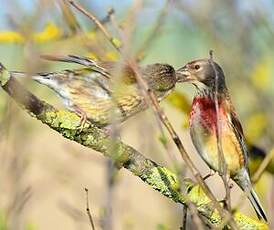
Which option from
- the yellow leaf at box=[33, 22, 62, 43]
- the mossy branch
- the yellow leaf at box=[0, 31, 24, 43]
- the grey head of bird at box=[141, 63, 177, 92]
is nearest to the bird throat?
the grey head of bird at box=[141, 63, 177, 92]

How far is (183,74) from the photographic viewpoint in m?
4.04

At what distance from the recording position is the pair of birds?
3961mm

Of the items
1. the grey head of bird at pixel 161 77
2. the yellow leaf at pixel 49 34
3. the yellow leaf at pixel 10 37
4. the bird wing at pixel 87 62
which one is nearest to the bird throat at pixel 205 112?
Answer: the grey head of bird at pixel 161 77

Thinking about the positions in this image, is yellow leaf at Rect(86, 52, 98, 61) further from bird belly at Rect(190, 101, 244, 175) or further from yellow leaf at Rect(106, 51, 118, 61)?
bird belly at Rect(190, 101, 244, 175)

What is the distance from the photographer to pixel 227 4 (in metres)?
4.85

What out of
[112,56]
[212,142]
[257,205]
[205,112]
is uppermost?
[112,56]

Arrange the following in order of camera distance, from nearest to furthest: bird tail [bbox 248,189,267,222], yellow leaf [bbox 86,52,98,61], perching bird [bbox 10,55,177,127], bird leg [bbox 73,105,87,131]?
1. bird leg [bbox 73,105,87,131]
2. yellow leaf [bbox 86,52,98,61]
3. bird tail [bbox 248,189,267,222]
4. perching bird [bbox 10,55,177,127]

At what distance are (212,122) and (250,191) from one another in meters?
0.33

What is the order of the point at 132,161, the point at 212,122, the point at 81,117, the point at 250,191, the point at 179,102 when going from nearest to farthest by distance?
1. the point at 132,161
2. the point at 81,117
3. the point at 250,191
4. the point at 212,122
5. the point at 179,102

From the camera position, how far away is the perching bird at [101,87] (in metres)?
4.00

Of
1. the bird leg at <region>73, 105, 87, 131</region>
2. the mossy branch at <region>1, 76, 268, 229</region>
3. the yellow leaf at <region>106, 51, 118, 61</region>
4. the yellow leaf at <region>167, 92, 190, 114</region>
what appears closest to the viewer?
the mossy branch at <region>1, 76, 268, 229</region>

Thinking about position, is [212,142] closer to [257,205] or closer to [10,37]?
[257,205]

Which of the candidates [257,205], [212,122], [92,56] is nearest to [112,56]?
[92,56]

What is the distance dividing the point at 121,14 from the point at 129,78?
0.61 m
